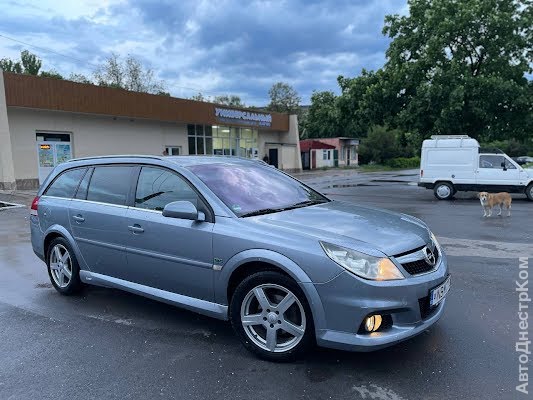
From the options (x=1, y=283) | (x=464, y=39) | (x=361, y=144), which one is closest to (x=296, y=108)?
(x=361, y=144)

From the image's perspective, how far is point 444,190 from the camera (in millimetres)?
17328

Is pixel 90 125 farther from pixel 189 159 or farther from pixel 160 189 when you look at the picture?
pixel 160 189

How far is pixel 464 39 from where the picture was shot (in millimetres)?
21500

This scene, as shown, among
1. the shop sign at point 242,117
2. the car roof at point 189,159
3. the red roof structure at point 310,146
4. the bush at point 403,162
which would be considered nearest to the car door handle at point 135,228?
the car roof at point 189,159

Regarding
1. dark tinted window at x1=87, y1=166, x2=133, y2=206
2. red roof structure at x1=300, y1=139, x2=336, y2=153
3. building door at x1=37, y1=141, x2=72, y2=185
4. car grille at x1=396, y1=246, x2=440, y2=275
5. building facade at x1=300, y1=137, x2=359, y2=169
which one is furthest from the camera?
building facade at x1=300, y1=137, x2=359, y2=169

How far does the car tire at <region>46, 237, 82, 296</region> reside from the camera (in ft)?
17.0

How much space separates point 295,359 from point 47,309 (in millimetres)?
3026

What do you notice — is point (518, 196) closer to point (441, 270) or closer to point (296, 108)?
point (441, 270)

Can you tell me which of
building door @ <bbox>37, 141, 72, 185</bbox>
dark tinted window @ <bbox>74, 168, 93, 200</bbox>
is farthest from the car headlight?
building door @ <bbox>37, 141, 72, 185</bbox>

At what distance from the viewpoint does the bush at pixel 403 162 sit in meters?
57.2

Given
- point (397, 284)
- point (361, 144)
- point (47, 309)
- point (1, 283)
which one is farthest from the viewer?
point (361, 144)

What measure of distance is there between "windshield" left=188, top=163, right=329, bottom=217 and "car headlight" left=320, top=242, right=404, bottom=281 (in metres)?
0.95

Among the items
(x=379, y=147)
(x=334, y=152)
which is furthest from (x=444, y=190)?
(x=379, y=147)

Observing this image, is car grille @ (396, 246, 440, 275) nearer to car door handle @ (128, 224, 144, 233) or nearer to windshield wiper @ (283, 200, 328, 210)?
windshield wiper @ (283, 200, 328, 210)
